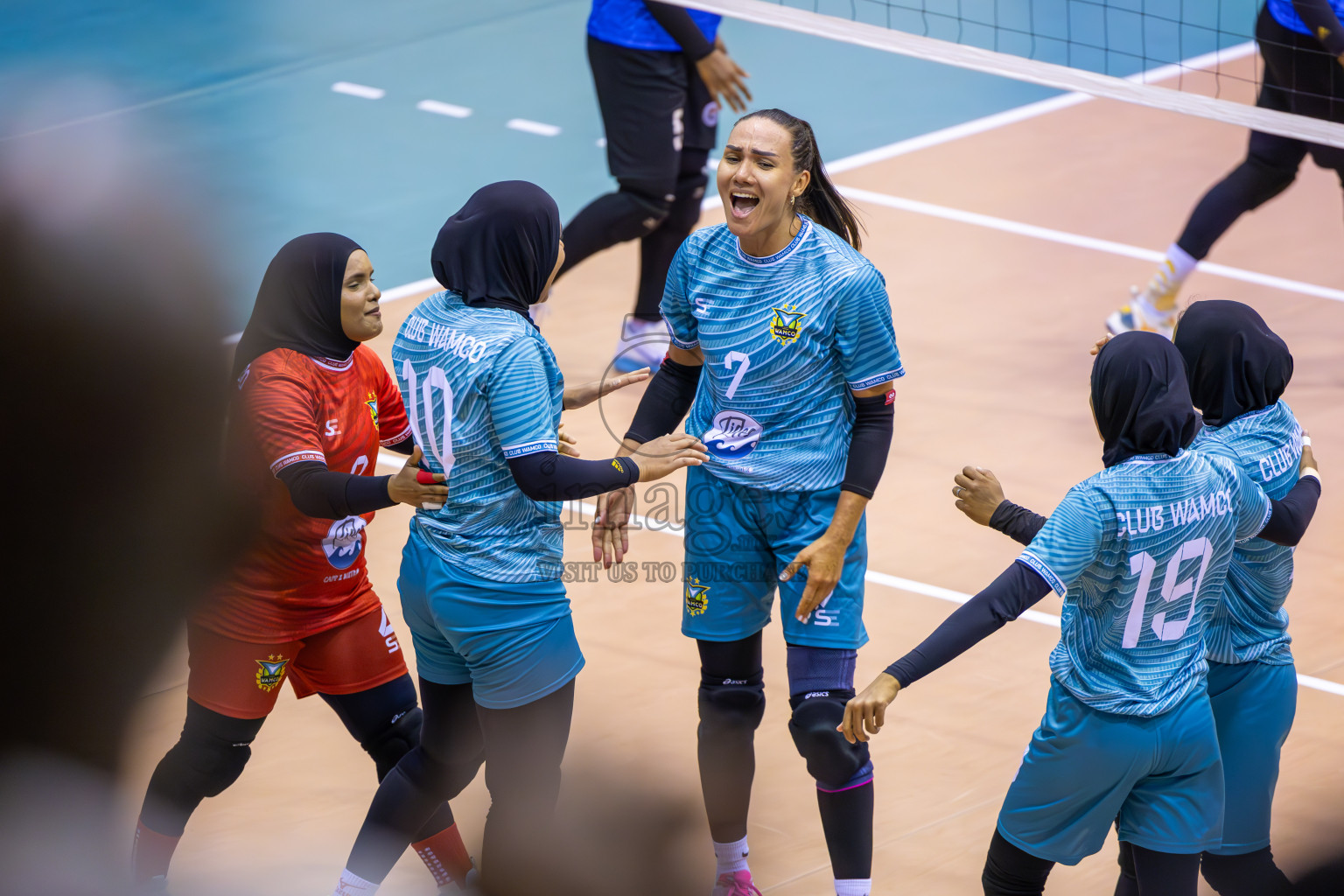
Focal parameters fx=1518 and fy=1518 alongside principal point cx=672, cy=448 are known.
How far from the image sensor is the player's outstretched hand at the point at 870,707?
3.24 m

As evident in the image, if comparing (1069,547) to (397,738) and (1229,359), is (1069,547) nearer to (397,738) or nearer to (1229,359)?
(1229,359)

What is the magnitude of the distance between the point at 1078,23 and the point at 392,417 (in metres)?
10.8

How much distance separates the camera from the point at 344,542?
3936mm

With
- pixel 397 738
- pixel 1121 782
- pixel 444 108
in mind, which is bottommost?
pixel 444 108

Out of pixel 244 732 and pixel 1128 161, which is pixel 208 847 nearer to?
pixel 244 732

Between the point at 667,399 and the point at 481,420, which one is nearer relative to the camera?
the point at 481,420

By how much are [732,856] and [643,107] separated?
14.5 ft

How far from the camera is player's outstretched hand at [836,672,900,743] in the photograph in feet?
10.6

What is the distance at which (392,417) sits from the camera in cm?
421

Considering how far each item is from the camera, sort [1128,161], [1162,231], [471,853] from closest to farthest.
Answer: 1. [471,853]
2. [1162,231]
3. [1128,161]

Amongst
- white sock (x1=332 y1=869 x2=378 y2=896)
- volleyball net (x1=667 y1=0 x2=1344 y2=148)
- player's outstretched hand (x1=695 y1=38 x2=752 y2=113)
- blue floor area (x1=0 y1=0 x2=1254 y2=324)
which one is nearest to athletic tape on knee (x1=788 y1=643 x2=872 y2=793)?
white sock (x1=332 y1=869 x2=378 y2=896)

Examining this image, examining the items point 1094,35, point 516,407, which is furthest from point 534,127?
point 516,407

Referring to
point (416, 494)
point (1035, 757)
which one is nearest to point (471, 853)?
point (416, 494)

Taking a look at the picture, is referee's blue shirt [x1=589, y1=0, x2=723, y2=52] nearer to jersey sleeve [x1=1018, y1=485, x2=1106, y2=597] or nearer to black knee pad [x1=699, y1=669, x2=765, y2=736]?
black knee pad [x1=699, y1=669, x2=765, y2=736]
